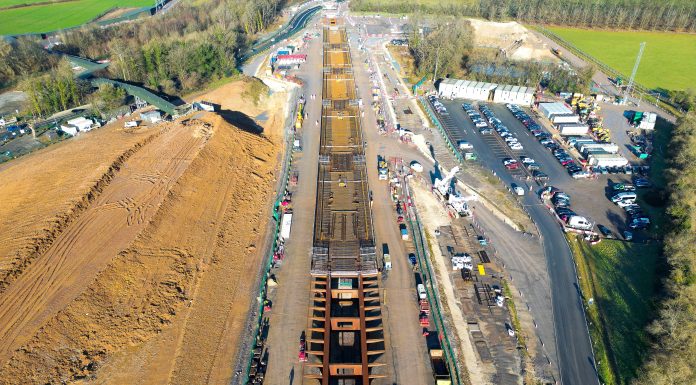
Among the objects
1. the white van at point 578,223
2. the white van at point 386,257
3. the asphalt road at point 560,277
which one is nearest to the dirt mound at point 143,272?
the white van at point 386,257

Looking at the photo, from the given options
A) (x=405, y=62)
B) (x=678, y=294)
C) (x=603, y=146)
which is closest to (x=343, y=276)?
(x=678, y=294)

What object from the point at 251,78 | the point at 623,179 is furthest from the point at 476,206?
the point at 251,78

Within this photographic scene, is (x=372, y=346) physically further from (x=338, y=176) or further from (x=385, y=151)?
(x=385, y=151)

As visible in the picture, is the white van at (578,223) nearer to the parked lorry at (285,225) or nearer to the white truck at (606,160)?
the white truck at (606,160)

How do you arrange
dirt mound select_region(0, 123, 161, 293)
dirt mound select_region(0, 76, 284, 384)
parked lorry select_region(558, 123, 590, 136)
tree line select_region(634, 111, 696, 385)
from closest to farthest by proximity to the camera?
tree line select_region(634, 111, 696, 385) < dirt mound select_region(0, 76, 284, 384) < dirt mound select_region(0, 123, 161, 293) < parked lorry select_region(558, 123, 590, 136)

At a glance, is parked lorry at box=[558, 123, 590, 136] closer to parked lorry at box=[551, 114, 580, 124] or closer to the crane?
parked lorry at box=[551, 114, 580, 124]

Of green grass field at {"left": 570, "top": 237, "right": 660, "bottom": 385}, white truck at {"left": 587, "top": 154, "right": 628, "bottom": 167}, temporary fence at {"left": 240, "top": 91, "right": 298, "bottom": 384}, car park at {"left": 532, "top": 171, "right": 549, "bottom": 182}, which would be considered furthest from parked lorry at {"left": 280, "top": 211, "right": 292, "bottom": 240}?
white truck at {"left": 587, "top": 154, "right": 628, "bottom": 167}
